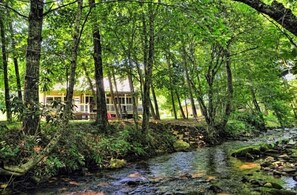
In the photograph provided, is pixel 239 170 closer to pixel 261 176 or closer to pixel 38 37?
pixel 261 176

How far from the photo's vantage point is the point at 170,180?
872cm

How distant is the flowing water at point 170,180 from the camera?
7.54 m

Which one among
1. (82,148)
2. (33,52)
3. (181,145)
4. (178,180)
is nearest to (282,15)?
(178,180)

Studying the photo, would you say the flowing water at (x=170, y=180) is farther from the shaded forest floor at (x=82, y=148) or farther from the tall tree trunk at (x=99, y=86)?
the tall tree trunk at (x=99, y=86)

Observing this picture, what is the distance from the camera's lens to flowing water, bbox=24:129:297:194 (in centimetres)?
754

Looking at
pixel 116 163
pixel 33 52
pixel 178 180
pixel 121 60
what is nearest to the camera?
pixel 178 180

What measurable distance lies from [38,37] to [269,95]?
1358cm

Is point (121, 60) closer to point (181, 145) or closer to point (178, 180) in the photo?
point (181, 145)

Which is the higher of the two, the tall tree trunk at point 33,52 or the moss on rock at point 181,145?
the tall tree trunk at point 33,52

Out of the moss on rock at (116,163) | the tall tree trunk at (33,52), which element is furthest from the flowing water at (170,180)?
the tall tree trunk at (33,52)

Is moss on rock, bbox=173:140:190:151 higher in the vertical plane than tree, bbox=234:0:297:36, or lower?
lower

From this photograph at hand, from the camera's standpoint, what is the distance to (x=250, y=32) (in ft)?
52.5

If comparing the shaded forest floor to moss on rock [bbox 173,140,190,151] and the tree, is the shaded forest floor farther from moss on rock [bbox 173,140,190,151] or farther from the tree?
the tree

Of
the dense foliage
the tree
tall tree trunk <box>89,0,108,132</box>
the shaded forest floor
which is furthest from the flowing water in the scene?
the tree
